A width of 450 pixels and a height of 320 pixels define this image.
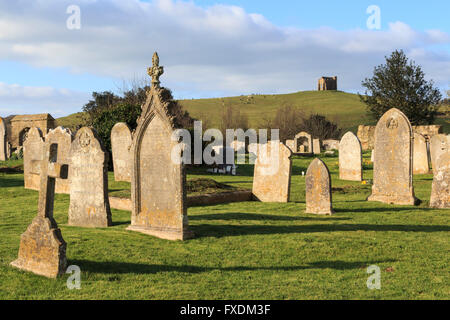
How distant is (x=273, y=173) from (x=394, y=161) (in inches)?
151

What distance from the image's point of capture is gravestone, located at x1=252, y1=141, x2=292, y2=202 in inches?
574

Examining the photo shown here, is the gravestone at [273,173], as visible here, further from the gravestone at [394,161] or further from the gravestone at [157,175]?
the gravestone at [157,175]

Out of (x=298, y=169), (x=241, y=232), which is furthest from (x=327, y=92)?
(x=241, y=232)

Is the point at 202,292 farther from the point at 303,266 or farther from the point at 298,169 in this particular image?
the point at 298,169

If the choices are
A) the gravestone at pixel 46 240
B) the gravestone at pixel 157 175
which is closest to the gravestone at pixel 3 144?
the gravestone at pixel 157 175

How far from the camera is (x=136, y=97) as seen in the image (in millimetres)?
37844

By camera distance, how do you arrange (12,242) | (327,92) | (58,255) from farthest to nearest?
(327,92) < (12,242) < (58,255)

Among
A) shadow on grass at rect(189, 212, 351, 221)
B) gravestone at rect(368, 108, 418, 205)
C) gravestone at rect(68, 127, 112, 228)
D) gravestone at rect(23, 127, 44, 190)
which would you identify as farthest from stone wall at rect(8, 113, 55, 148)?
gravestone at rect(368, 108, 418, 205)

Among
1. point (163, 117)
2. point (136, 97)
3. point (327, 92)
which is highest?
point (327, 92)

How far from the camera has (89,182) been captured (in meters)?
10.9

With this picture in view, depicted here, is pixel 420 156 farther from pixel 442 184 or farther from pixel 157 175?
pixel 157 175

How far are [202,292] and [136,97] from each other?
33205 mm

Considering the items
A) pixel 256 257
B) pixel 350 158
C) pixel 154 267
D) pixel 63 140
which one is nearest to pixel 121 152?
pixel 63 140

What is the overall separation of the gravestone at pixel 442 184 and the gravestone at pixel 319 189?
3.50 metres
